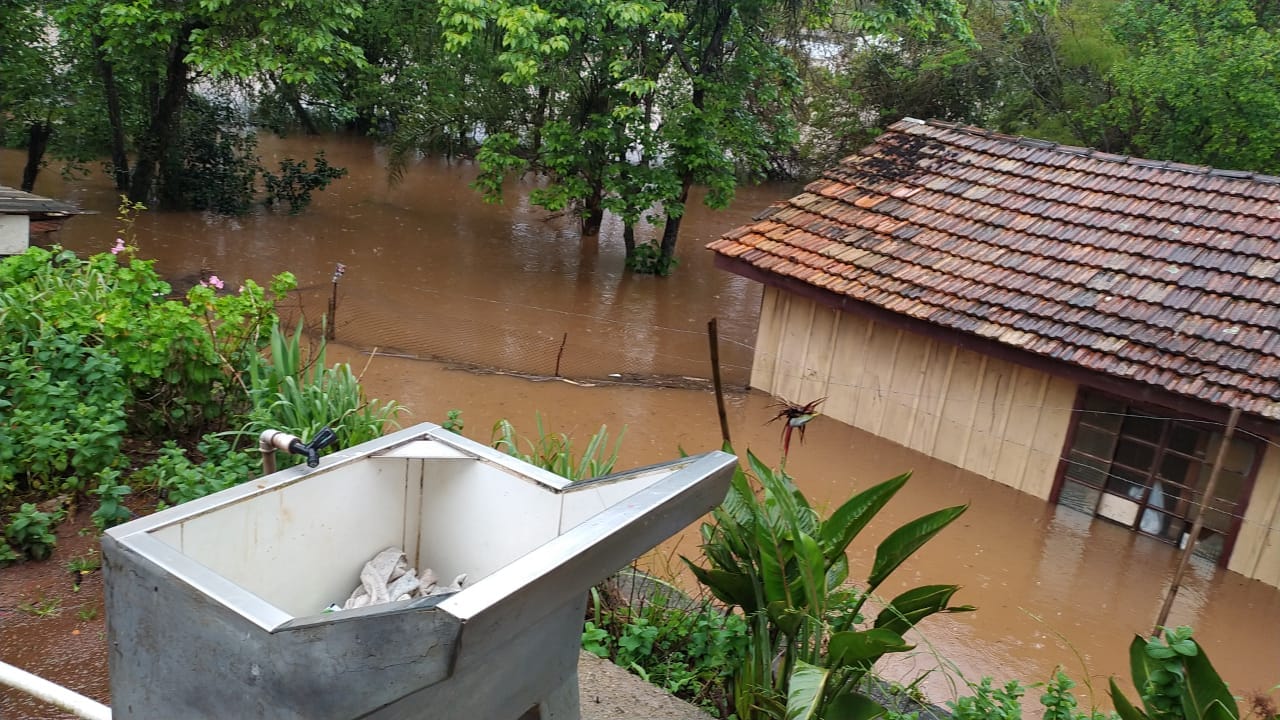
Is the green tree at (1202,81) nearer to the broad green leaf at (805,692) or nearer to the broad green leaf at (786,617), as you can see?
the broad green leaf at (786,617)

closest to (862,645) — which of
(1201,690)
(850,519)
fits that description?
(850,519)

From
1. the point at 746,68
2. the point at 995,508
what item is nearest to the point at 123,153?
the point at 746,68

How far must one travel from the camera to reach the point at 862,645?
3623mm

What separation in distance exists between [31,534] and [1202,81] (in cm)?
1455

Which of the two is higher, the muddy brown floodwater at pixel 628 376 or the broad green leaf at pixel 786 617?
the broad green leaf at pixel 786 617

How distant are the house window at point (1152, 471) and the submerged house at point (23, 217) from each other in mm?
9000

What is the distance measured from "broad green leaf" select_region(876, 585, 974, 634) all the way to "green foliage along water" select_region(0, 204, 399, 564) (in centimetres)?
307

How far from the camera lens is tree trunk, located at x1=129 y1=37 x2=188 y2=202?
14602 millimetres

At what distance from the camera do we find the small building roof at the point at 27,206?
769 centimetres

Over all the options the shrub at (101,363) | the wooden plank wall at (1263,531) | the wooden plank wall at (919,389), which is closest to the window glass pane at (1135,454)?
the wooden plank wall at (919,389)

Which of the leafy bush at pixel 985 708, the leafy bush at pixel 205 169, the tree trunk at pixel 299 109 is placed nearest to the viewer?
the leafy bush at pixel 985 708

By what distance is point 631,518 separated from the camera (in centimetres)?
268

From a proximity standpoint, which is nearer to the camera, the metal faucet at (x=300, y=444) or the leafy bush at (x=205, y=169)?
the metal faucet at (x=300, y=444)

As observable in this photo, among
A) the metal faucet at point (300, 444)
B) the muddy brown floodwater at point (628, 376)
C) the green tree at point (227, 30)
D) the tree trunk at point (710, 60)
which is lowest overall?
the muddy brown floodwater at point (628, 376)
